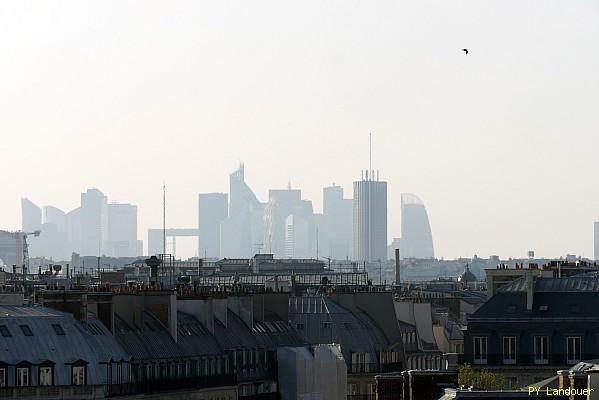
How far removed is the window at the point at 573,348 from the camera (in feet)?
328

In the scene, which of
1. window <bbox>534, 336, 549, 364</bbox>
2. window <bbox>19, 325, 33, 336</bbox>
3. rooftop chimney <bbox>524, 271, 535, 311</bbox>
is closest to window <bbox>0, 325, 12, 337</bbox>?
window <bbox>19, 325, 33, 336</bbox>

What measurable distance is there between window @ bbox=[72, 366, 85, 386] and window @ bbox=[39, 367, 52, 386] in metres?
0.79

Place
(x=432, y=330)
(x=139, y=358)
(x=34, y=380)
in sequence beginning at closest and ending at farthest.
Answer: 1. (x=34, y=380)
2. (x=139, y=358)
3. (x=432, y=330)

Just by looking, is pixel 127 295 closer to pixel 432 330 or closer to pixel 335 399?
pixel 335 399

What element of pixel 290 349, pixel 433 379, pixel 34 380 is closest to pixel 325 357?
pixel 290 349

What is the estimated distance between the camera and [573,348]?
329 feet

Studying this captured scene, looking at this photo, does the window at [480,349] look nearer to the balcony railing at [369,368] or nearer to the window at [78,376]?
the balcony railing at [369,368]

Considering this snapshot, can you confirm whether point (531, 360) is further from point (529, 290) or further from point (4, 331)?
point (4, 331)

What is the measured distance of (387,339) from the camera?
4537 inches

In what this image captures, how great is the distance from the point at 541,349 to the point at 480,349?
7.09 feet

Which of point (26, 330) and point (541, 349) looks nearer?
point (26, 330)

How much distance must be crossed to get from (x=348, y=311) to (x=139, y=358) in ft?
89.7

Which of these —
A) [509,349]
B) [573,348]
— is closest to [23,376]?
[509,349]

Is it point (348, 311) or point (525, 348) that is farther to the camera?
point (348, 311)
